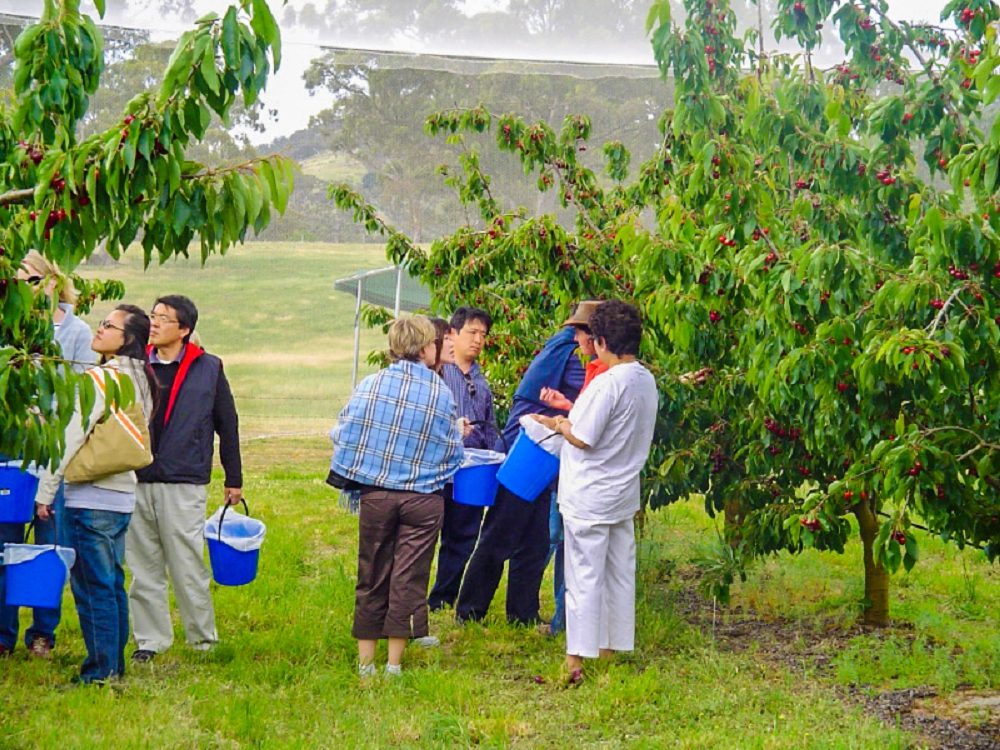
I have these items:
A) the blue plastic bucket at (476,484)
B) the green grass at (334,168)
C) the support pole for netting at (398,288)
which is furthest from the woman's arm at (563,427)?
the green grass at (334,168)

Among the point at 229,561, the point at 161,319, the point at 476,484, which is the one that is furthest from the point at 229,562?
the point at 476,484

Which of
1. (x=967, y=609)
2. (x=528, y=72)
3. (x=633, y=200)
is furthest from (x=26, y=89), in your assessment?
(x=528, y=72)

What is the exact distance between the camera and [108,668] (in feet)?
17.3

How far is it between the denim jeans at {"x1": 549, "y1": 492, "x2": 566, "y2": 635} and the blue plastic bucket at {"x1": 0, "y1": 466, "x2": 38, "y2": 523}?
247 centimetres

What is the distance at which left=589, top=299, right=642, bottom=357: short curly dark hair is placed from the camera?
5.36m

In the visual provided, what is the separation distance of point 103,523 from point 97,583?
257 mm

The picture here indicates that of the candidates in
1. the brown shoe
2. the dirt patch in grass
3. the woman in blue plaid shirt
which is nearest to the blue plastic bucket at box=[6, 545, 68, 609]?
the brown shoe

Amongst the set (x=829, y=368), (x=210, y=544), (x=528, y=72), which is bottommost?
(x=210, y=544)

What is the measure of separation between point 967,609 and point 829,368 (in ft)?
11.8

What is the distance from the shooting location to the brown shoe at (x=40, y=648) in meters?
5.79

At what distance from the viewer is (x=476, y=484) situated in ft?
20.7

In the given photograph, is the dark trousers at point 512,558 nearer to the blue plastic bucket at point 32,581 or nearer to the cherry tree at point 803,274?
the cherry tree at point 803,274

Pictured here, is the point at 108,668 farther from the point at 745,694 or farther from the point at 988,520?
the point at 988,520

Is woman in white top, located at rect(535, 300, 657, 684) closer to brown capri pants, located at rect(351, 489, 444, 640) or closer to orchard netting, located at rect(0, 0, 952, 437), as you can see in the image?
brown capri pants, located at rect(351, 489, 444, 640)
